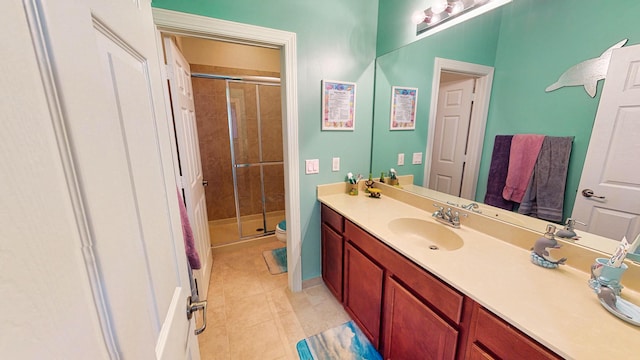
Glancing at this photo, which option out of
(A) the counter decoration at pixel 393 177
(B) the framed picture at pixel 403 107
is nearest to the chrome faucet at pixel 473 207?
(A) the counter decoration at pixel 393 177

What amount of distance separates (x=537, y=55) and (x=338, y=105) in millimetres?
1201

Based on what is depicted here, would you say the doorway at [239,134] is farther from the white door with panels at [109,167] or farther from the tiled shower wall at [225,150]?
the white door with panels at [109,167]

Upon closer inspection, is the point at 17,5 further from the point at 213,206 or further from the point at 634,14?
the point at 213,206

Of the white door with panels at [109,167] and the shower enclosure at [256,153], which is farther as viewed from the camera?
the shower enclosure at [256,153]

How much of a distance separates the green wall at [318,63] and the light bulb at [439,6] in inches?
20.9

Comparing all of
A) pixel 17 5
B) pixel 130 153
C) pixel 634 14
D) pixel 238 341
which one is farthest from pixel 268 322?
pixel 634 14

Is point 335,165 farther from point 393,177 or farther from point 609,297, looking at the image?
point 609,297

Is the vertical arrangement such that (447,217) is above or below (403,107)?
below

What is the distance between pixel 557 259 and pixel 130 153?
1.58 metres

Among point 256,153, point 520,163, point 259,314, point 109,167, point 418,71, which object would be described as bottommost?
point 259,314

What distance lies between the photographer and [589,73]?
0.97 m

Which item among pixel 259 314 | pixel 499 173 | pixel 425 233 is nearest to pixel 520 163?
pixel 499 173

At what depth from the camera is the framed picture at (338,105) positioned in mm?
1883

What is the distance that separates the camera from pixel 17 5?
8.5 inches
